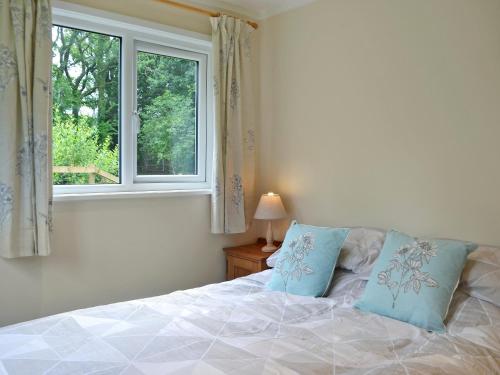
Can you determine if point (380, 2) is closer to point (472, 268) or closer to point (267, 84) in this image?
point (267, 84)

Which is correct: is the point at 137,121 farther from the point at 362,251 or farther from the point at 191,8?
the point at 362,251

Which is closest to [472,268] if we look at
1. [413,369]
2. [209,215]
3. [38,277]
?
[413,369]

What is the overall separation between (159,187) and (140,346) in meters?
1.55

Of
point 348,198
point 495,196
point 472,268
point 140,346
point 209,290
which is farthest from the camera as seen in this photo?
point 348,198

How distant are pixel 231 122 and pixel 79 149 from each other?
3.44 ft

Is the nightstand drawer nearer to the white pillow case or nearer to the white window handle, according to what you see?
the white pillow case

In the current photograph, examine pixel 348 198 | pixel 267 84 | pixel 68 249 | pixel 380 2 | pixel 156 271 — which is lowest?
pixel 156 271

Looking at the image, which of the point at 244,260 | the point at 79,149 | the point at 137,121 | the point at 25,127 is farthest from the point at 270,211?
the point at 25,127

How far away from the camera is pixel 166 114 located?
3031mm

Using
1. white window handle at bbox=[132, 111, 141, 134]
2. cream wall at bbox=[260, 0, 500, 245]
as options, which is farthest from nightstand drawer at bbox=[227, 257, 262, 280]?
white window handle at bbox=[132, 111, 141, 134]

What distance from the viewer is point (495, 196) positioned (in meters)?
2.17

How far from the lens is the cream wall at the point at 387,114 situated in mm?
2217

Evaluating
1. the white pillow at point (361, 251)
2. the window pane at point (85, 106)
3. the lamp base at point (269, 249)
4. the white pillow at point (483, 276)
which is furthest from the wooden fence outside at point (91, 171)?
the white pillow at point (483, 276)

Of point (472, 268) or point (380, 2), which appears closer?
point (472, 268)
